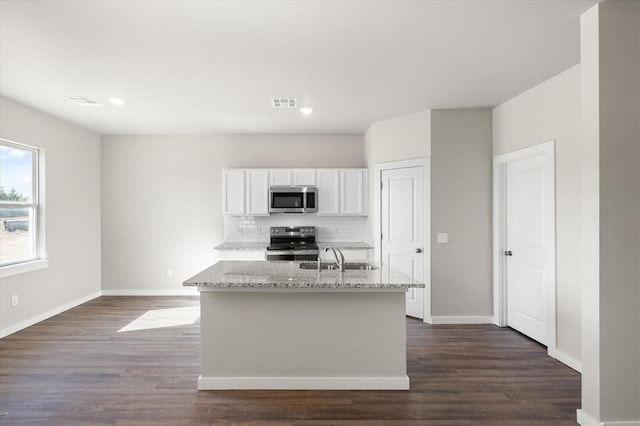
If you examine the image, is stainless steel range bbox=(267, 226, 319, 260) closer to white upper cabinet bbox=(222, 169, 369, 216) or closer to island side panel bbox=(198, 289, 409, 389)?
white upper cabinet bbox=(222, 169, 369, 216)

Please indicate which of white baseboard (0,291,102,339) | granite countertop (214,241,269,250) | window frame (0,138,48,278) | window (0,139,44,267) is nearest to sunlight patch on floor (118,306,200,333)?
granite countertop (214,241,269,250)

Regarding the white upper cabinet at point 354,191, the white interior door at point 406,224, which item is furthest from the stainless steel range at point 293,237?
the white interior door at point 406,224

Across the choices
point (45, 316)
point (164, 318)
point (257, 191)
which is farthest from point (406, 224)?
point (45, 316)

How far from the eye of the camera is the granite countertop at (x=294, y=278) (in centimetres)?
266

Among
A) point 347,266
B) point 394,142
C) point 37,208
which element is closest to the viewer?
point 347,266

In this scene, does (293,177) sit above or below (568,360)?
above

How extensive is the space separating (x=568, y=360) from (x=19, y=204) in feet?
19.9

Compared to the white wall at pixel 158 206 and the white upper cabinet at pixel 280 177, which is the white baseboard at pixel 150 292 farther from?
the white upper cabinet at pixel 280 177

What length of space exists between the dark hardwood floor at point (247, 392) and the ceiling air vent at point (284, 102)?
8.98 feet

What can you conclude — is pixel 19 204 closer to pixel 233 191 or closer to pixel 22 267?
pixel 22 267

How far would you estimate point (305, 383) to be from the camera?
286 cm

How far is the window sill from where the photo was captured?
13.3 ft

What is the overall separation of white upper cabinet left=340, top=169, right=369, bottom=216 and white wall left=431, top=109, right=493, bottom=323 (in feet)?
4.47

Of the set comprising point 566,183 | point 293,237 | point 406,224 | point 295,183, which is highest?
point 295,183
